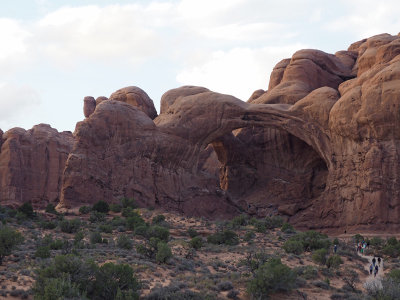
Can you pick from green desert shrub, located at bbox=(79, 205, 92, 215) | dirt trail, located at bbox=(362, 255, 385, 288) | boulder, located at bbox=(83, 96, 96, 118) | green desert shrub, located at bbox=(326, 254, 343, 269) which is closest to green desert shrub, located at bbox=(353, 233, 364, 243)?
dirt trail, located at bbox=(362, 255, 385, 288)

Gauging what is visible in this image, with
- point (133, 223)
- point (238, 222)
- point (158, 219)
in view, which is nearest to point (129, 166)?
point (158, 219)

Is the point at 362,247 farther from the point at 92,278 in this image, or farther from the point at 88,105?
the point at 88,105

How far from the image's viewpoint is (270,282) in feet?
59.6

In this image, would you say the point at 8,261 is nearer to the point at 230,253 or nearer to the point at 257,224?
the point at 230,253

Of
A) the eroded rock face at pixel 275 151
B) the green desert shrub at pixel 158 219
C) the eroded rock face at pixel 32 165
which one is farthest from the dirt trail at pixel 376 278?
the eroded rock face at pixel 32 165

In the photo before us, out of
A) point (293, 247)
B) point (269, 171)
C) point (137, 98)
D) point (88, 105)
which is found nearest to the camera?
point (293, 247)

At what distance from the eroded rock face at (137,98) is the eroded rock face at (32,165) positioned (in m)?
8.93

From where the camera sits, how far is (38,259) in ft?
66.7

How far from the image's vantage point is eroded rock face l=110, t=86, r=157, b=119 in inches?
1911

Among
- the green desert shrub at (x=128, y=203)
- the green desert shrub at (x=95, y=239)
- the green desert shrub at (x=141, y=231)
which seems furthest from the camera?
the green desert shrub at (x=128, y=203)

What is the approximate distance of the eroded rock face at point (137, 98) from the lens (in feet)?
159

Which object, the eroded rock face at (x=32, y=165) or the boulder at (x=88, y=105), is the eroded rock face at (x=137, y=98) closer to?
the eroded rock face at (x=32, y=165)

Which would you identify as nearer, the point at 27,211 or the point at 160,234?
the point at 160,234

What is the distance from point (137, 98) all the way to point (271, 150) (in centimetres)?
1143
